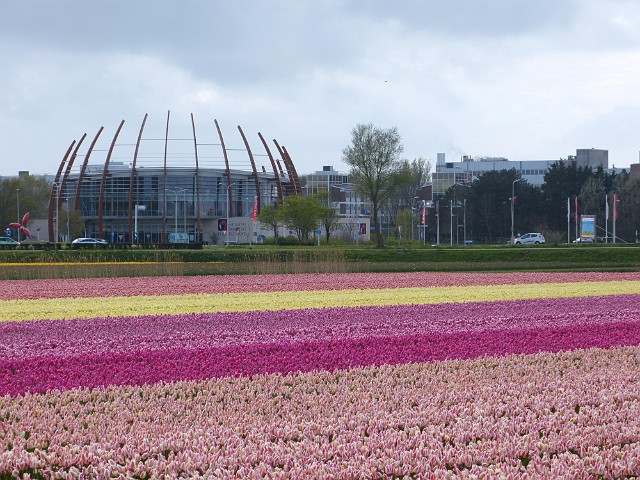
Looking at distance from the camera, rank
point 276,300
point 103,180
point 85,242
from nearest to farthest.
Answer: point 276,300
point 85,242
point 103,180

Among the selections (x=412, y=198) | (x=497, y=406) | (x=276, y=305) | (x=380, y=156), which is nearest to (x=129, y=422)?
(x=497, y=406)

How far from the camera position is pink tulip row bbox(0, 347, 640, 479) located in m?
7.15

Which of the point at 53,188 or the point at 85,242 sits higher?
the point at 53,188

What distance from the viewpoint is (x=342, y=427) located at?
27.4 feet

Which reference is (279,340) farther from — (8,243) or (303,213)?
(303,213)

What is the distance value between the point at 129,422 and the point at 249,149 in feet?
315

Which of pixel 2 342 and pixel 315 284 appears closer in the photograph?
pixel 2 342

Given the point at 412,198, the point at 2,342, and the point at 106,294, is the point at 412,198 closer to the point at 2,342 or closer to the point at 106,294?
the point at 106,294

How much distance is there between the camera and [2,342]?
14.5 meters

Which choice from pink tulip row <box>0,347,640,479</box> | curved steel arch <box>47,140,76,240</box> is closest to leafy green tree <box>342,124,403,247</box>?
curved steel arch <box>47,140,76,240</box>

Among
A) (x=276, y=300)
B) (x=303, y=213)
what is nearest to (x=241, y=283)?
(x=276, y=300)

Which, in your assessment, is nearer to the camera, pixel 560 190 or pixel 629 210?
pixel 629 210

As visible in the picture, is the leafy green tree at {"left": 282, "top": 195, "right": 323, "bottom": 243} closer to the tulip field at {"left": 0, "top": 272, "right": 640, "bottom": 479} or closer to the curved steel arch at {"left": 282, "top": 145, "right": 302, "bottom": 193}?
the curved steel arch at {"left": 282, "top": 145, "right": 302, "bottom": 193}

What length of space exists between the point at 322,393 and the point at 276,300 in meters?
14.2
